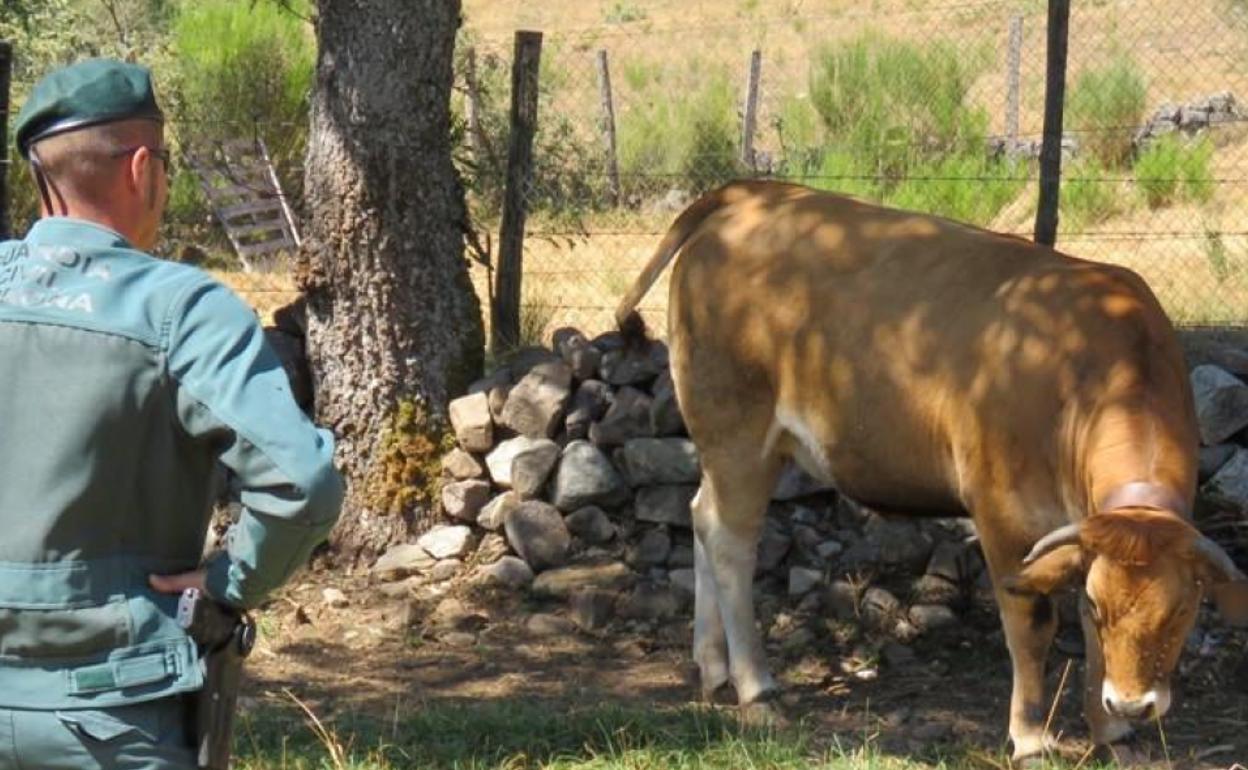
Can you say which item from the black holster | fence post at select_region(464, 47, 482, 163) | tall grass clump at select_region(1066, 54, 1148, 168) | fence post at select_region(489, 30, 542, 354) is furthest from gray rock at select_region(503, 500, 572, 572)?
tall grass clump at select_region(1066, 54, 1148, 168)

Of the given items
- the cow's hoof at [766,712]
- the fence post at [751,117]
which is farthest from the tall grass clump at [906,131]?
the cow's hoof at [766,712]

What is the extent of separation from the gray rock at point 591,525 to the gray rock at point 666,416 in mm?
427

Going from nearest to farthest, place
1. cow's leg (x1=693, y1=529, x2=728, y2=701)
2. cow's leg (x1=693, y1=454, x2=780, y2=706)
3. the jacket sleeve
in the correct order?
the jacket sleeve < cow's leg (x1=693, y1=454, x2=780, y2=706) < cow's leg (x1=693, y1=529, x2=728, y2=701)

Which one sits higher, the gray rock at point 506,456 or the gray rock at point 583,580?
the gray rock at point 506,456

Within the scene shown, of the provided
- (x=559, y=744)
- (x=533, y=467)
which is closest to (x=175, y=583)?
Answer: (x=559, y=744)

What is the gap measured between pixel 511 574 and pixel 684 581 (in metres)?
0.76

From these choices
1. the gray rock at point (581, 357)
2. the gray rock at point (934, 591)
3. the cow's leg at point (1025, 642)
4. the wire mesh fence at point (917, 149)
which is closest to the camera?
the cow's leg at point (1025, 642)

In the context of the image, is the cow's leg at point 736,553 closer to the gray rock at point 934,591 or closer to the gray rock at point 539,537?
the gray rock at point 934,591

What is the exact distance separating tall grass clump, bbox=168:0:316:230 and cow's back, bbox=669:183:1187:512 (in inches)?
381

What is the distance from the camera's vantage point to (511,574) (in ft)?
27.4

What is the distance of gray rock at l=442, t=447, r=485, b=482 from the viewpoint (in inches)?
342

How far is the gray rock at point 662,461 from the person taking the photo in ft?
27.2

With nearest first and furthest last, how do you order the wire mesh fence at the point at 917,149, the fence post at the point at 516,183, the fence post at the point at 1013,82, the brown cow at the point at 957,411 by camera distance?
the brown cow at the point at 957,411 < the fence post at the point at 516,183 < the wire mesh fence at the point at 917,149 < the fence post at the point at 1013,82

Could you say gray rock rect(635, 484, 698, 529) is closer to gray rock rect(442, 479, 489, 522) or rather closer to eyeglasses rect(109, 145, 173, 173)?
gray rock rect(442, 479, 489, 522)
